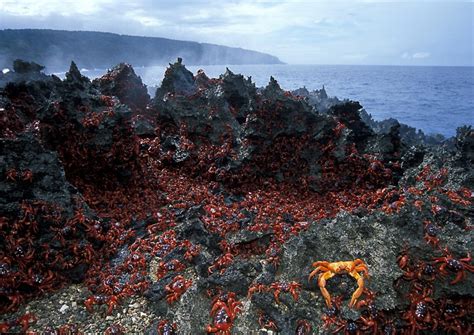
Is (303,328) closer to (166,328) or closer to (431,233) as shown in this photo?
(166,328)

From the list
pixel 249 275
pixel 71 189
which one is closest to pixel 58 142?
pixel 71 189

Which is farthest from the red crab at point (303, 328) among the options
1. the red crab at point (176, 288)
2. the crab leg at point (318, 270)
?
the red crab at point (176, 288)

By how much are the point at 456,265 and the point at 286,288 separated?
263 cm

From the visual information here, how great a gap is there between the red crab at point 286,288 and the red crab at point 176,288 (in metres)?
1.86

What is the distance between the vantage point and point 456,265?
5402mm

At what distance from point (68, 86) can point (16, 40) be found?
166 metres

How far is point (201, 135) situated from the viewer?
14430 mm

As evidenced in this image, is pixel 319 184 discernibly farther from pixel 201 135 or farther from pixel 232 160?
pixel 201 135

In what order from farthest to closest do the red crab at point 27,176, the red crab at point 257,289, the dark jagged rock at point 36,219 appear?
the red crab at point 27,176 < the dark jagged rock at point 36,219 < the red crab at point 257,289

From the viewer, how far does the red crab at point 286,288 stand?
569 cm

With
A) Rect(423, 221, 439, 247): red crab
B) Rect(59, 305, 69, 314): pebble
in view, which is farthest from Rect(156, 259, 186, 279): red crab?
Rect(423, 221, 439, 247): red crab

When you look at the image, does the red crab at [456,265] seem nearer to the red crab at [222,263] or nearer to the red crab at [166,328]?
the red crab at [222,263]

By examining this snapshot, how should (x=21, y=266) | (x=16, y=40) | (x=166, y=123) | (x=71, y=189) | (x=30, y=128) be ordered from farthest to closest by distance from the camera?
(x=16, y=40) < (x=166, y=123) < (x=30, y=128) < (x=71, y=189) < (x=21, y=266)

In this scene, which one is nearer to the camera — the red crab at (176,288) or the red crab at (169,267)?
the red crab at (176,288)
